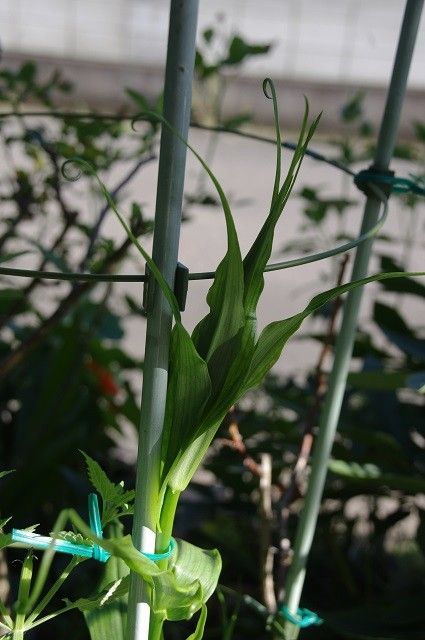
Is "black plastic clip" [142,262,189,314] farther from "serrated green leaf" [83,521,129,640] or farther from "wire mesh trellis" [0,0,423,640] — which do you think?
"serrated green leaf" [83,521,129,640]

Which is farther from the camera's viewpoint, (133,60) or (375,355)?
(133,60)

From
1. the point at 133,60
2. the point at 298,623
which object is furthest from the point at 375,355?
the point at 133,60

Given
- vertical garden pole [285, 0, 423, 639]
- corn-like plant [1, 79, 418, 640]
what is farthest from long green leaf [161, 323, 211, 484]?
vertical garden pole [285, 0, 423, 639]

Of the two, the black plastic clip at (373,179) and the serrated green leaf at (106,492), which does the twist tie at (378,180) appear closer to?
the black plastic clip at (373,179)

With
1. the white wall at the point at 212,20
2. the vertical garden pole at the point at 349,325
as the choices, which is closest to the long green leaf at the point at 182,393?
the vertical garden pole at the point at 349,325

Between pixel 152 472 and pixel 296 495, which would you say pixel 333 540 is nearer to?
pixel 296 495

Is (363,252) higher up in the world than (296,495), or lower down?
higher up

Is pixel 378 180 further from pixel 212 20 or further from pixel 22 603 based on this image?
pixel 212 20

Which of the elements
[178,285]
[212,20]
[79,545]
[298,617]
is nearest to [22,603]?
[79,545]
